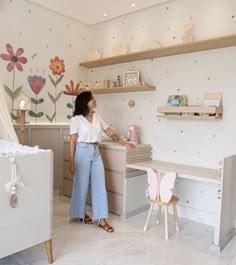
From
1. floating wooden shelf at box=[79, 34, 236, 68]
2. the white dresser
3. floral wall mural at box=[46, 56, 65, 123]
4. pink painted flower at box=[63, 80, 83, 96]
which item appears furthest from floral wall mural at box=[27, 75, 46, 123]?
the white dresser

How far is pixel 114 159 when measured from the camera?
3014 mm

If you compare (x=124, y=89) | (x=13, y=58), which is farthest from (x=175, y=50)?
(x=13, y=58)

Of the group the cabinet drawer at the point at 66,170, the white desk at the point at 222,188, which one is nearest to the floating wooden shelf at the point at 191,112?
the white desk at the point at 222,188

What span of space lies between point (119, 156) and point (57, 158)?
122 cm

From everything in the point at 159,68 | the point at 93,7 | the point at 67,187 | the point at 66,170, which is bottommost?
the point at 67,187

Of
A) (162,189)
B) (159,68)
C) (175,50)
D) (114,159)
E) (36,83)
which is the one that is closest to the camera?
(162,189)

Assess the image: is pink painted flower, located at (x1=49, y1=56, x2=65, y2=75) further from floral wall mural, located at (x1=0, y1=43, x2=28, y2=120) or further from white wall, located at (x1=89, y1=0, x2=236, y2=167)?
white wall, located at (x1=89, y1=0, x2=236, y2=167)

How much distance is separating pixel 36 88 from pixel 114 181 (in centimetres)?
164

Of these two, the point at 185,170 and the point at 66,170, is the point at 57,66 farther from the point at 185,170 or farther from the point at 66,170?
the point at 185,170

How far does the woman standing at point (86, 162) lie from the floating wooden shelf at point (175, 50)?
917 millimetres

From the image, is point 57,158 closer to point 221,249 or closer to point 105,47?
point 105,47

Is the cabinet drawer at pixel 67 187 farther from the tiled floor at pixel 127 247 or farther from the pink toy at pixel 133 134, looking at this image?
the pink toy at pixel 133 134

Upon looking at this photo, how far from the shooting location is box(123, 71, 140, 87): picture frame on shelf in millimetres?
3322

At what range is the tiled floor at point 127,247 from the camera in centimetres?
204
